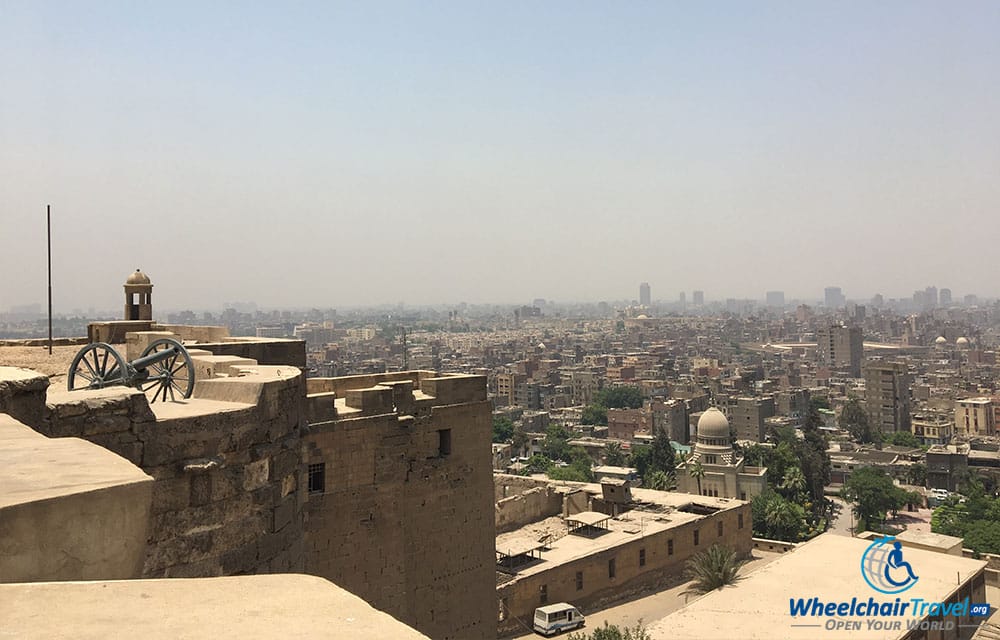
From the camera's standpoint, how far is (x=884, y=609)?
17.6 meters

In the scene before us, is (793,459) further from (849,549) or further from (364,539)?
(364,539)

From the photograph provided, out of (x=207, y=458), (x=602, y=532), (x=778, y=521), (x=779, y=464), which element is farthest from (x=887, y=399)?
(x=207, y=458)

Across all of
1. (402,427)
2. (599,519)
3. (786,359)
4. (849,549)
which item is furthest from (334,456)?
(786,359)

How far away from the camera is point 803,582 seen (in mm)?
19703

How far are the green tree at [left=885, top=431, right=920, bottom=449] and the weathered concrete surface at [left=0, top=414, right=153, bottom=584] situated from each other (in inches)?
3424

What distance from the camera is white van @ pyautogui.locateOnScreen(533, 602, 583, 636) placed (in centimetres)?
2253

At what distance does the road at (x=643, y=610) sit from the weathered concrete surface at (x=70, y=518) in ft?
71.1

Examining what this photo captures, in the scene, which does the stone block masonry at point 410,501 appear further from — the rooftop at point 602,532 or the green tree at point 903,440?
the green tree at point 903,440

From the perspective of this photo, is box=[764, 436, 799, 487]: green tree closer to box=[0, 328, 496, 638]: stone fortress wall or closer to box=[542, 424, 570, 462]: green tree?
box=[542, 424, 570, 462]: green tree

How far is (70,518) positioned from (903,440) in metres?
89.2

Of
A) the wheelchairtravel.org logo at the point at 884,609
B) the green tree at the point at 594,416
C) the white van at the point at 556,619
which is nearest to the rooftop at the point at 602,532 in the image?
the white van at the point at 556,619

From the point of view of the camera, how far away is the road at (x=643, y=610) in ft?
79.8

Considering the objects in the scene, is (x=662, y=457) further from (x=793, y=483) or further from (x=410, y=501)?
(x=410, y=501)

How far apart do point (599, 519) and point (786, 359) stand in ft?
521
